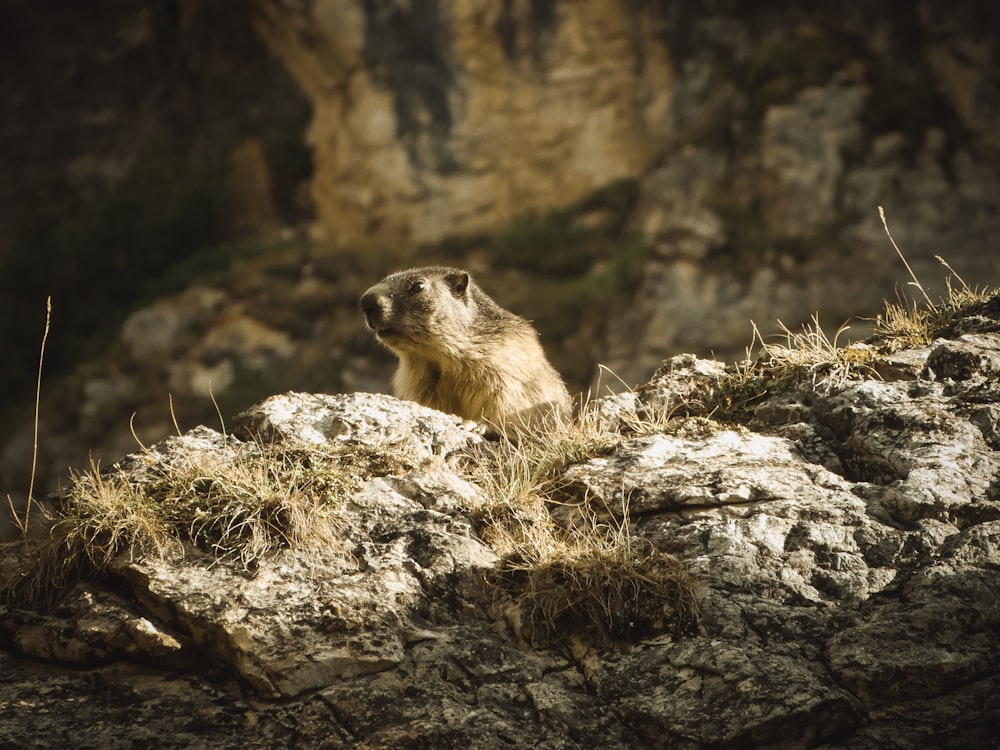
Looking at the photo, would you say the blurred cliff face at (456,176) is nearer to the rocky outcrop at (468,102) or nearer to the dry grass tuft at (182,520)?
the rocky outcrop at (468,102)

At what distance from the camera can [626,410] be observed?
23.0 ft

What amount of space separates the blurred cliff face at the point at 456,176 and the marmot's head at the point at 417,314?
9533 mm

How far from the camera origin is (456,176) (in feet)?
66.3

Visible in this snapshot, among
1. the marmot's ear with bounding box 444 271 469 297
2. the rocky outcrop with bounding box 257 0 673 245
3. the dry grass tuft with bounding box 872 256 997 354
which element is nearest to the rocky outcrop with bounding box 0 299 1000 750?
the dry grass tuft with bounding box 872 256 997 354

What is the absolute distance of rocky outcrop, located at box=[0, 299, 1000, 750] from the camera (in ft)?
14.5

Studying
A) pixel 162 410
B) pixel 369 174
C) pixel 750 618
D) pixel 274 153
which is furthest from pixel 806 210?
pixel 750 618

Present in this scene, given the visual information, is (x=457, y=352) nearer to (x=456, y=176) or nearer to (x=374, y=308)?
(x=374, y=308)

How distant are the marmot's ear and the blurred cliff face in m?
9.26

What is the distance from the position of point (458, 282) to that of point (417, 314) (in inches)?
23.7

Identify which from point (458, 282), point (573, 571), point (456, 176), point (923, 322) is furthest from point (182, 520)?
point (456, 176)

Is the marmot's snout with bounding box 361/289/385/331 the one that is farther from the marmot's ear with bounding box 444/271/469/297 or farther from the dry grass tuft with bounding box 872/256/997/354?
the dry grass tuft with bounding box 872/256/997/354

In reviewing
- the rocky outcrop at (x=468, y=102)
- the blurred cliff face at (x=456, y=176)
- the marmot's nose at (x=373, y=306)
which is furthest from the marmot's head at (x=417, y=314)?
the rocky outcrop at (x=468, y=102)

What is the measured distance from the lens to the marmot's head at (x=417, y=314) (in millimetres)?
8625

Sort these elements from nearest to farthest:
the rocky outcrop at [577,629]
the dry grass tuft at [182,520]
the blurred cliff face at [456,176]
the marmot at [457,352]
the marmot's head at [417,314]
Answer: the rocky outcrop at [577,629] < the dry grass tuft at [182,520] < the marmot at [457,352] < the marmot's head at [417,314] < the blurred cliff face at [456,176]
